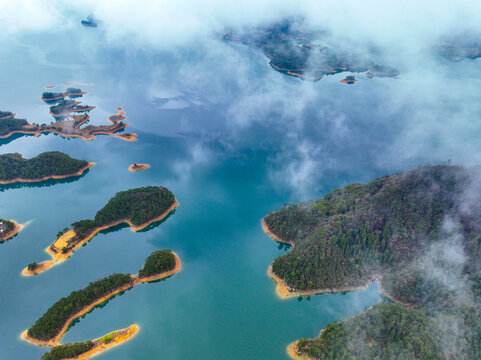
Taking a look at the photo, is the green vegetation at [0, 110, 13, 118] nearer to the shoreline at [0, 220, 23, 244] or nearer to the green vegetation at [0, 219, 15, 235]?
the shoreline at [0, 220, 23, 244]

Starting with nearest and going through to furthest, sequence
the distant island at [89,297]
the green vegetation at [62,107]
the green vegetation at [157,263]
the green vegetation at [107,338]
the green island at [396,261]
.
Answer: the green island at [396,261] → the distant island at [89,297] → the green vegetation at [107,338] → the green vegetation at [157,263] → the green vegetation at [62,107]

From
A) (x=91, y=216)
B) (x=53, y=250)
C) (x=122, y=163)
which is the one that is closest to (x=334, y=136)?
(x=122, y=163)

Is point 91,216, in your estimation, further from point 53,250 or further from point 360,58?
point 360,58

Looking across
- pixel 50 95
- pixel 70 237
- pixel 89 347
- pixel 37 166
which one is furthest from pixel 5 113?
pixel 89 347

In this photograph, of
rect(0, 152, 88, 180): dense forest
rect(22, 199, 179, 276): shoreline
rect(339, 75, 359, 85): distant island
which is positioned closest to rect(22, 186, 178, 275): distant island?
rect(22, 199, 179, 276): shoreline

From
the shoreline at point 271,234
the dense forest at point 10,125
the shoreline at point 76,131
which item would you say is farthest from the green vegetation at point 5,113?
the shoreline at point 271,234

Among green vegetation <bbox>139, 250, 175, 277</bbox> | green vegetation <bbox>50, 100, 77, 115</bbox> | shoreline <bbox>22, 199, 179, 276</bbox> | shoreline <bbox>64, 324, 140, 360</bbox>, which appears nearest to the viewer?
shoreline <bbox>64, 324, 140, 360</bbox>

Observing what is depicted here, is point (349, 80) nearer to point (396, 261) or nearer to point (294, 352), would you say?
point (396, 261)

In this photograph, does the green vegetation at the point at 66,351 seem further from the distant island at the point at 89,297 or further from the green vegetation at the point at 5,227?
the green vegetation at the point at 5,227
